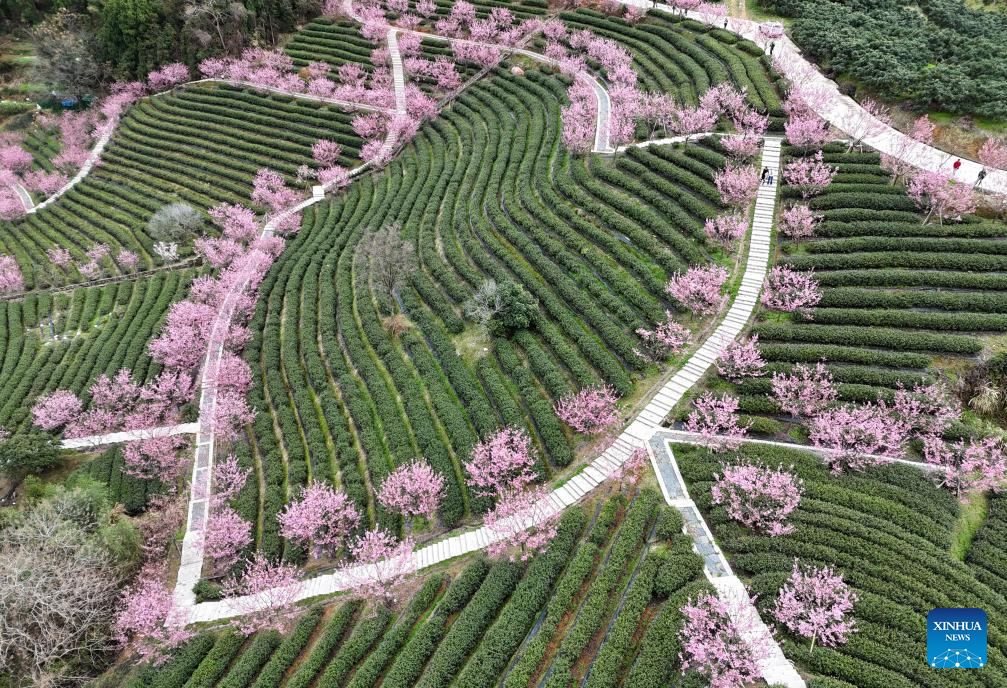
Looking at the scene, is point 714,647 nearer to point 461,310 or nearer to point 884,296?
point 884,296

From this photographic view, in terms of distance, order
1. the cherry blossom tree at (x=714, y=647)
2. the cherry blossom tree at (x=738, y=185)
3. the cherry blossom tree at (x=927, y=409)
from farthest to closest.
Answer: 1. the cherry blossom tree at (x=738, y=185)
2. the cherry blossom tree at (x=927, y=409)
3. the cherry blossom tree at (x=714, y=647)

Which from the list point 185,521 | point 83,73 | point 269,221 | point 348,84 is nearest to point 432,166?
point 269,221

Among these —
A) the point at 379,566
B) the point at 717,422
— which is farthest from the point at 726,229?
the point at 379,566

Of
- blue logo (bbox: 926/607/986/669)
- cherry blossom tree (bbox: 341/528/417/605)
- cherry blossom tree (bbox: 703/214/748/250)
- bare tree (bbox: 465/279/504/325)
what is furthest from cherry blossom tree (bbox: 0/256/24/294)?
blue logo (bbox: 926/607/986/669)

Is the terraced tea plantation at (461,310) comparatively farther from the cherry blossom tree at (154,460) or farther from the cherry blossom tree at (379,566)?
the cherry blossom tree at (154,460)

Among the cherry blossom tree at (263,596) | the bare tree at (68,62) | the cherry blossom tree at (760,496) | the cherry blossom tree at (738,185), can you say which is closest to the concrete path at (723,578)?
the cherry blossom tree at (760,496)

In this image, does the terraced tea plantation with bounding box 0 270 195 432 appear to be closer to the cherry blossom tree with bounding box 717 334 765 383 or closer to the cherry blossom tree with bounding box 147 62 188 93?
the cherry blossom tree with bounding box 147 62 188 93

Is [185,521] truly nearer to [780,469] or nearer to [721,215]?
[780,469]
